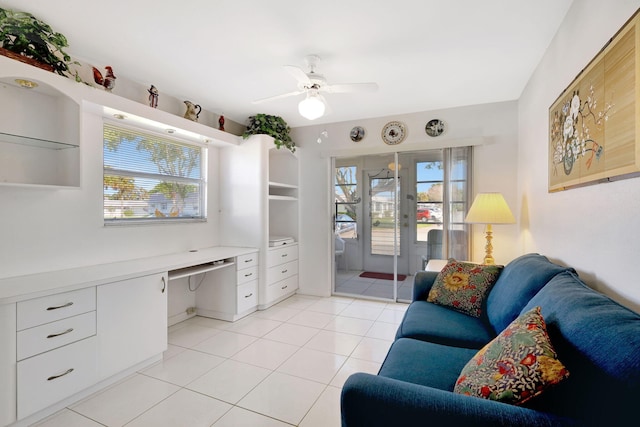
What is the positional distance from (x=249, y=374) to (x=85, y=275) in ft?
4.51

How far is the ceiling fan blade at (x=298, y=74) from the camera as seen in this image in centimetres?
201

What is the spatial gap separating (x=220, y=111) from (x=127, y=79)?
42.2 inches

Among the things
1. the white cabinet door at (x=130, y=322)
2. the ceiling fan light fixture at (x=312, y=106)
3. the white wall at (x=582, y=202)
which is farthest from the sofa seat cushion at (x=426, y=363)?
the white cabinet door at (x=130, y=322)

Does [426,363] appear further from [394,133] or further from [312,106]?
[394,133]

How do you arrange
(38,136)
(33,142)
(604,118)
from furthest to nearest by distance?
(38,136), (33,142), (604,118)

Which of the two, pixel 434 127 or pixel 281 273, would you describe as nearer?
pixel 434 127

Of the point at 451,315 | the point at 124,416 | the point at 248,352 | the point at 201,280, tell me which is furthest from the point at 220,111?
the point at 451,315

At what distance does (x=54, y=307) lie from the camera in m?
1.75

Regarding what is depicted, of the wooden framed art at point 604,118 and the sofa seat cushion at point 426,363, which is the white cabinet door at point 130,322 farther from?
the wooden framed art at point 604,118

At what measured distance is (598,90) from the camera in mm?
1348

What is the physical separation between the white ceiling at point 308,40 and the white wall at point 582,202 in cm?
26

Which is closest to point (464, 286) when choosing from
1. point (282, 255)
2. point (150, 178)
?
point (282, 255)

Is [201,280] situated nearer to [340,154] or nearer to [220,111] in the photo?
[220,111]

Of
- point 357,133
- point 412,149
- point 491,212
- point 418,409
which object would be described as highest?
point 357,133
